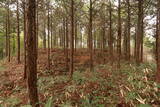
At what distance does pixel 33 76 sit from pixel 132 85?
3983 mm

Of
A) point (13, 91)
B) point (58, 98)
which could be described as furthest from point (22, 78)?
point (58, 98)

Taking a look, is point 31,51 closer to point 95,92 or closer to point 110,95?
point 95,92

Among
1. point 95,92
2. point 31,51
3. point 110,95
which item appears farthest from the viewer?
point 95,92

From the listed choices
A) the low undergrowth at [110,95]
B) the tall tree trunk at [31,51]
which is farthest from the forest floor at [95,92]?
the tall tree trunk at [31,51]

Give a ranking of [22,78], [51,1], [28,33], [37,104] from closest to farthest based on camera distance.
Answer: [28,33], [37,104], [22,78], [51,1]

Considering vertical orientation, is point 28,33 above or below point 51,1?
below

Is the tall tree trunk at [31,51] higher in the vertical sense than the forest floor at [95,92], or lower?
higher

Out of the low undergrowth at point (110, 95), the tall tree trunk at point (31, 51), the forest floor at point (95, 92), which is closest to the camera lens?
the tall tree trunk at point (31, 51)

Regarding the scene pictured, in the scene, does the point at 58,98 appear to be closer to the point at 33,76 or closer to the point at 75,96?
the point at 75,96

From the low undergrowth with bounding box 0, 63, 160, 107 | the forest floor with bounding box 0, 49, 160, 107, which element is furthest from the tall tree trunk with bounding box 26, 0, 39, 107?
the low undergrowth with bounding box 0, 63, 160, 107

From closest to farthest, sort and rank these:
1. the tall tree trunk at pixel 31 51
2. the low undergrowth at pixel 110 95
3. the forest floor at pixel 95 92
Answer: the tall tree trunk at pixel 31 51
the low undergrowth at pixel 110 95
the forest floor at pixel 95 92

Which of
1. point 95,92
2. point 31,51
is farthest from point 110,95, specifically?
point 31,51

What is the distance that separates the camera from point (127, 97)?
15.6ft

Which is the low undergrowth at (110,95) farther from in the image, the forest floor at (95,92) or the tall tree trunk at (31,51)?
the tall tree trunk at (31,51)
